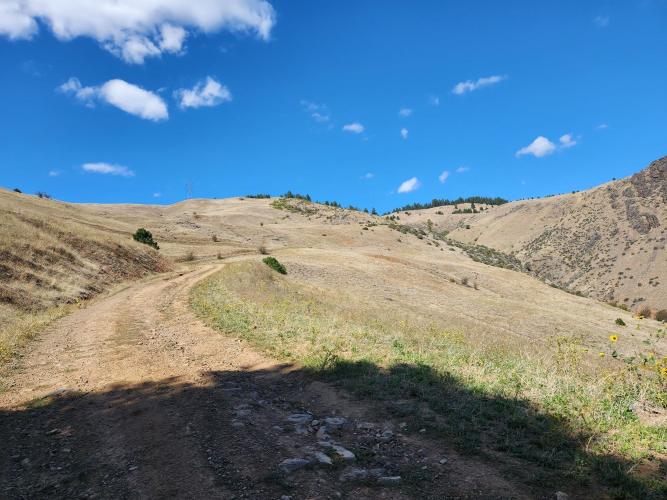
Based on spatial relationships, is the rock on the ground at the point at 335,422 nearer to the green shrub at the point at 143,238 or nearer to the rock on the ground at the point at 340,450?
the rock on the ground at the point at 340,450

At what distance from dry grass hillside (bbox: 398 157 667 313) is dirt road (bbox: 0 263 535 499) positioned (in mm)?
87153

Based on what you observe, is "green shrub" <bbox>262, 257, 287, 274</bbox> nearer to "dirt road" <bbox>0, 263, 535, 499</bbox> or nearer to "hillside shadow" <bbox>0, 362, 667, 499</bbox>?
"dirt road" <bbox>0, 263, 535, 499</bbox>

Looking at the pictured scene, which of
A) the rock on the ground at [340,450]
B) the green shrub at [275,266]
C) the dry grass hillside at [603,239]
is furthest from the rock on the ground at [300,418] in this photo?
the dry grass hillside at [603,239]

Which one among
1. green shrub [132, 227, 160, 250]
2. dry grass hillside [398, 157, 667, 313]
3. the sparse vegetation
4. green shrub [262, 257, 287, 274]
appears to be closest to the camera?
the sparse vegetation

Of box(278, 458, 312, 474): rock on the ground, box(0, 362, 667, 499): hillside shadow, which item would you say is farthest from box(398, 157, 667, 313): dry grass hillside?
box(278, 458, 312, 474): rock on the ground

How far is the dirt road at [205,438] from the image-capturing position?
232 inches

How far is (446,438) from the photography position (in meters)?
6.99

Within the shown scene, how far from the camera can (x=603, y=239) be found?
109438 millimetres

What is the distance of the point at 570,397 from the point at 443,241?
8040 centimetres

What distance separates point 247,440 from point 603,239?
123023 mm

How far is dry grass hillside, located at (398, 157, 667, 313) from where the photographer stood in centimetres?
8931

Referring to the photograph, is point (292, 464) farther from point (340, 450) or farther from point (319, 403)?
point (319, 403)

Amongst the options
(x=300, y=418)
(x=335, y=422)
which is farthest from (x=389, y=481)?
(x=300, y=418)

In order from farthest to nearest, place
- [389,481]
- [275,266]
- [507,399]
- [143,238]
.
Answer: [143,238] → [275,266] → [507,399] → [389,481]
